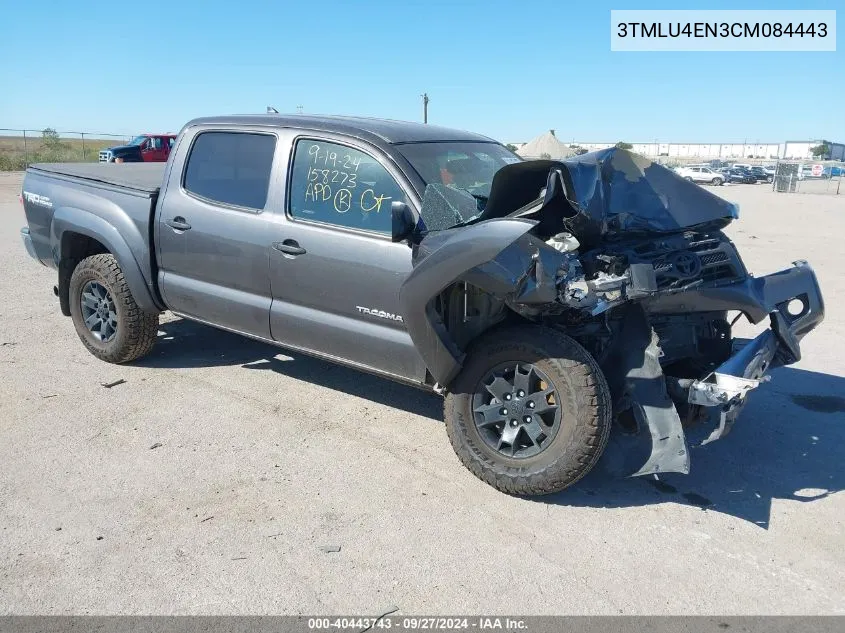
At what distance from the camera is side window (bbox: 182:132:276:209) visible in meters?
4.59

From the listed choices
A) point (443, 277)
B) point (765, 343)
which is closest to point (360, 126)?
point (443, 277)

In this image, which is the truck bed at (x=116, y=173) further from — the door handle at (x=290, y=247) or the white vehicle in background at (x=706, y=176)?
the white vehicle in background at (x=706, y=176)

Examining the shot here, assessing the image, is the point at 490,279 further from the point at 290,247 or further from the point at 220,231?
the point at 220,231

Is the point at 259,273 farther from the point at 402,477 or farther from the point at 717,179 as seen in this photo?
the point at 717,179

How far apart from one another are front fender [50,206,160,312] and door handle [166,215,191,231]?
1.11ft

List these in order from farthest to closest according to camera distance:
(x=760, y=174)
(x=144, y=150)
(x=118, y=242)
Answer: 1. (x=760, y=174)
2. (x=144, y=150)
3. (x=118, y=242)

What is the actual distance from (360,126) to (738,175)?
54869 millimetres

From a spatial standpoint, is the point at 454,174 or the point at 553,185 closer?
the point at 553,185

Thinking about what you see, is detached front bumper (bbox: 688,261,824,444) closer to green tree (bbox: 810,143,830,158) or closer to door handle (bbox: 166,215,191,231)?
door handle (bbox: 166,215,191,231)

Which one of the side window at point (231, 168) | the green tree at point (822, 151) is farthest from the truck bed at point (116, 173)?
the green tree at point (822, 151)

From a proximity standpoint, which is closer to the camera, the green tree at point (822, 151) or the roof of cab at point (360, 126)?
the roof of cab at point (360, 126)

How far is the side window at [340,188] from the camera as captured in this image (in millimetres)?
4043

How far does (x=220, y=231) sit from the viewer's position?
4.67 meters

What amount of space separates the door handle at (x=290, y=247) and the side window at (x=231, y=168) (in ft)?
1.13
